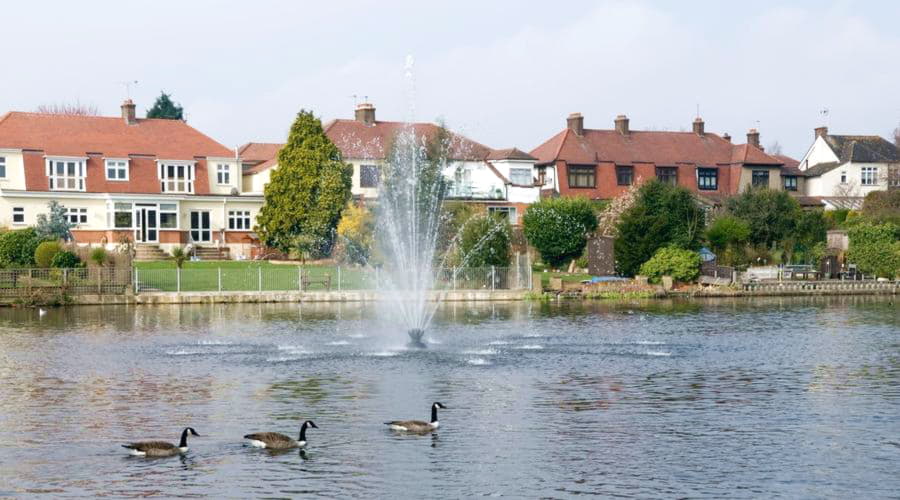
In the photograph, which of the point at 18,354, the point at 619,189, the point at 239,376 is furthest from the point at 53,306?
the point at 619,189

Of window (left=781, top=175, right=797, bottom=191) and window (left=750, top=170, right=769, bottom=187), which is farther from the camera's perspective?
window (left=781, top=175, right=797, bottom=191)

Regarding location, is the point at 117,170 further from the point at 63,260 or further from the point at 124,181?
the point at 63,260

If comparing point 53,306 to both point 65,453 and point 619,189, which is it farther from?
point 619,189

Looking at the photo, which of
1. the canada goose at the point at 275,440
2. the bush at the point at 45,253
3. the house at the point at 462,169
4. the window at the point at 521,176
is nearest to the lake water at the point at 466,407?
the canada goose at the point at 275,440

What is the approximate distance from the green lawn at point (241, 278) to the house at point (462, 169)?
17.2 m

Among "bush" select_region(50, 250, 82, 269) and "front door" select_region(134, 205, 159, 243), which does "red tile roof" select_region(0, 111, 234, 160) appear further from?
"bush" select_region(50, 250, 82, 269)

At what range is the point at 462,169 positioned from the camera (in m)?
87.2

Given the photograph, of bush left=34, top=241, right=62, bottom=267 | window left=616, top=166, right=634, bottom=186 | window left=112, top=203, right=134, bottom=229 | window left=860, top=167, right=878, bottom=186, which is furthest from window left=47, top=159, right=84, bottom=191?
window left=860, top=167, right=878, bottom=186

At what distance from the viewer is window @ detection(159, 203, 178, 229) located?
82625mm

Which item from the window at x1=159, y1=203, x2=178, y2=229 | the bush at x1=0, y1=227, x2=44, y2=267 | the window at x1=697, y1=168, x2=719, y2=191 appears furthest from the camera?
the window at x1=697, y1=168, x2=719, y2=191

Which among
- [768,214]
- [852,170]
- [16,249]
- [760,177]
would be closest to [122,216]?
[16,249]

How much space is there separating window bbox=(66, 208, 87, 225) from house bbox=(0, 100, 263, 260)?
0.22 feet

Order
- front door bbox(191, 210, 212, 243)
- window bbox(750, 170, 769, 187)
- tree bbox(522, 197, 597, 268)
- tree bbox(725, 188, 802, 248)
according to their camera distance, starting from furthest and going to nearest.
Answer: window bbox(750, 170, 769, 187)
front door bbox(191, 210, 212, 243)
tree bbox(725, 188, 802, 248)
tree bbox(522, 197, 597, 268)

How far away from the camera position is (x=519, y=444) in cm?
2492
